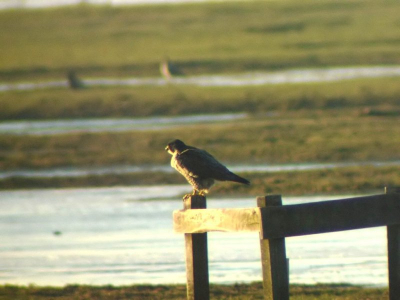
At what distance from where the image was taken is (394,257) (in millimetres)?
8625

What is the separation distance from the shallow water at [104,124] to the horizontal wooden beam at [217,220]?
23827 mm

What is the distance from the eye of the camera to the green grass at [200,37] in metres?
57.1

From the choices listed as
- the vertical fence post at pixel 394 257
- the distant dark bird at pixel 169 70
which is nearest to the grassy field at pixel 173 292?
the vertical fence post at pixel 394 257

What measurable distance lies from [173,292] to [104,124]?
24234mm

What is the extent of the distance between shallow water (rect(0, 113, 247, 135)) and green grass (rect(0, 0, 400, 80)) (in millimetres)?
17940

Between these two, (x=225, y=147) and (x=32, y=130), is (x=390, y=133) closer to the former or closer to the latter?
(x=225, y=147)

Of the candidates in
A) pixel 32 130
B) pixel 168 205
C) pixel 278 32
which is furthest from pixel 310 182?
pixel 278 32

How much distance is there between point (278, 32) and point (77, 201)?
51832 millimetres

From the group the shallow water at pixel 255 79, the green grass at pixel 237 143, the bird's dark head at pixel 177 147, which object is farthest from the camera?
the shallow water at pixel 255 79

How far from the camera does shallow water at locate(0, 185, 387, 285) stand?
11961mm

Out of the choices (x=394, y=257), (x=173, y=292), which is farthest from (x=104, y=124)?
(x=394, y=257)

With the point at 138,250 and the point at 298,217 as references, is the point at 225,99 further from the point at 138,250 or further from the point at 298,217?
the point at 298,217

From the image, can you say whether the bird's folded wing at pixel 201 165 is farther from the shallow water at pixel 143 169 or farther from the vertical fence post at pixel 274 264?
the shallow water at pixel 143 169

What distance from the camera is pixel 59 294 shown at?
1096 centimetres
